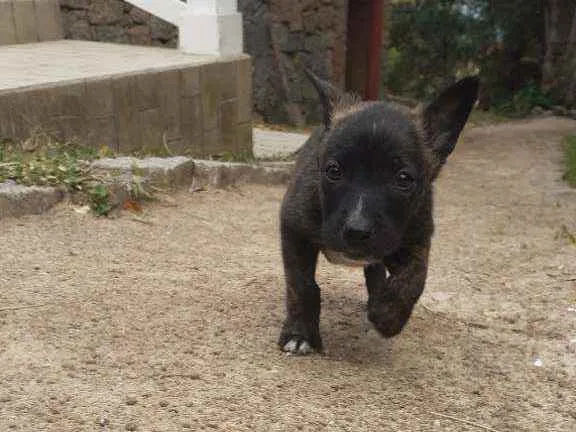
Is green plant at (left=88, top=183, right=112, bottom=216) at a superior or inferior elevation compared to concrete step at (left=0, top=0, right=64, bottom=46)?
inferior

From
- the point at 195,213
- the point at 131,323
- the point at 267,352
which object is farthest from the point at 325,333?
the point at 195,213

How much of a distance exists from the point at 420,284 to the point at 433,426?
711 millimetres

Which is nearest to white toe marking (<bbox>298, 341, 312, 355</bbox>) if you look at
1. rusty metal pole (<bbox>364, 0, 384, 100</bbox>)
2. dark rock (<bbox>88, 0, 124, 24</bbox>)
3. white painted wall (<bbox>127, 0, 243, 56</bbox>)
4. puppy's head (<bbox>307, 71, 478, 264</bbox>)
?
puppy's head (<bbox>307, 71, 478, 264</bbox>)

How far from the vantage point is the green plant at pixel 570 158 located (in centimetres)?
962

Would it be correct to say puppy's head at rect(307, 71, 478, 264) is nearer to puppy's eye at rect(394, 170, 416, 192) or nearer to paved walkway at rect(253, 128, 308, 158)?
puppy's eye at rect(394, 170, 416, 192)

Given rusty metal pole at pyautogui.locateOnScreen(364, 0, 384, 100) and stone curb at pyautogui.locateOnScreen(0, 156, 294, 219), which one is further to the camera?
rusty metal pole at pyautogui.locateOnScreen(364, 0, 384, 100)

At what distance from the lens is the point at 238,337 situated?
3.72m

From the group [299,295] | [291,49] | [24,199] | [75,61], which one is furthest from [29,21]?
[299,295]

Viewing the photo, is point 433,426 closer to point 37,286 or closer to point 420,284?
point 420,284

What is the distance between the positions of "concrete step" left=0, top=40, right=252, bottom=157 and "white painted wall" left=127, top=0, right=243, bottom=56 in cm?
15

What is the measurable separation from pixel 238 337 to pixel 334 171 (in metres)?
0.96

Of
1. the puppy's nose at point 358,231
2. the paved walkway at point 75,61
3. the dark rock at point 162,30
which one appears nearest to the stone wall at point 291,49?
the dark rock at point 162,30

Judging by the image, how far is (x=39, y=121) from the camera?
6.07 m

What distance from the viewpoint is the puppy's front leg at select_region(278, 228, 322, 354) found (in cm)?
364
